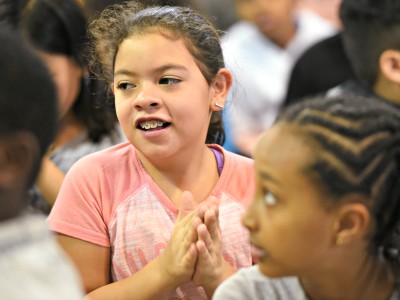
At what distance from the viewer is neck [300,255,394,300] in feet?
4.32

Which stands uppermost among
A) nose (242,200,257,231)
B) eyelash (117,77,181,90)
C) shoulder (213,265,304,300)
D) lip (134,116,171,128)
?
eyelash (117,77,181,90)

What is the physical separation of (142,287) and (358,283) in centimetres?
43

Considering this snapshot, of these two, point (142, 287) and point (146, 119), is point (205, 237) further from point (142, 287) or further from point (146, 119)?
point (146, 119)

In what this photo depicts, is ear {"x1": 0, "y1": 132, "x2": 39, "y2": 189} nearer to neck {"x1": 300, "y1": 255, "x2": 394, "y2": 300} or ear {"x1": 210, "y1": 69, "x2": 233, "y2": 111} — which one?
neck {"x1": 300, "y1": 255, "x2": 394, "y2": 300}

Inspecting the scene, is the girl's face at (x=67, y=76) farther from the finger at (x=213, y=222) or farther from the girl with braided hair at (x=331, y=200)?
Result: the girl with braided hair at (x=331, y=200)

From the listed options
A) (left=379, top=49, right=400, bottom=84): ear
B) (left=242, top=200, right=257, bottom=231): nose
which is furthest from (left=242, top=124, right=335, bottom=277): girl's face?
(left=379, top=49, right=400, bottom=84): ear

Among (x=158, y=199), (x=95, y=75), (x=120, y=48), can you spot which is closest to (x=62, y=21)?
(x=95, y=75)

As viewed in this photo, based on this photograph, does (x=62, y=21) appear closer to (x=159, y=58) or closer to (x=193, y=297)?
(x=159, y=58)

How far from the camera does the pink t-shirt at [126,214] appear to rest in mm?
1608

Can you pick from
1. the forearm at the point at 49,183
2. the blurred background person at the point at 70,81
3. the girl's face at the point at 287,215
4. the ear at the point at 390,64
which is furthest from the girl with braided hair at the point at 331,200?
the blurred background person at the point at 70,81

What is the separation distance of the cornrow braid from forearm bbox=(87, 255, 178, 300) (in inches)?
16.0

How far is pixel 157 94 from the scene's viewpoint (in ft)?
5.28

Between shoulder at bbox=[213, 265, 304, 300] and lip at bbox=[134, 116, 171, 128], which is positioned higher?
lip at bbox=[134, 116, 171, 128]

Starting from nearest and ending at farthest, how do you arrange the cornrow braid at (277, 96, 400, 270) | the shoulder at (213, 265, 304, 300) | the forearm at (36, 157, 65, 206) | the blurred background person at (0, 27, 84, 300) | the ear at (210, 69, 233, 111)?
the blurred background person at (0, 27, 84, 300), the cornrow braid at (277, 96, 400, 270), the shoulder at (213, 265, 304, 300), the ear at (210, 69, 233, 111), the forearm at (36, 157, 65, 206)
